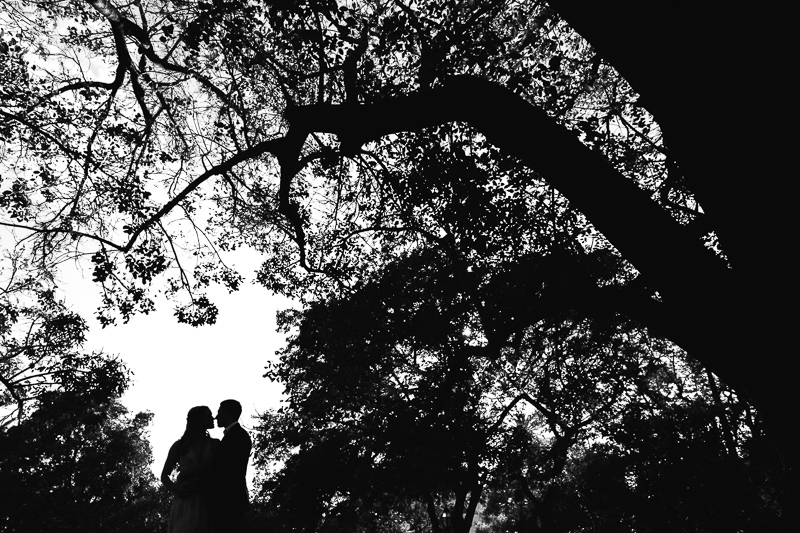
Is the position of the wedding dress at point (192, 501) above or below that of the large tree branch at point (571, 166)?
below

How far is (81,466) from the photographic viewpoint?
2619 centimetres

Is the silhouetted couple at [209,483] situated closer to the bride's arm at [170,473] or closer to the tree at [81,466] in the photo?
the bride's arm at [170,473]

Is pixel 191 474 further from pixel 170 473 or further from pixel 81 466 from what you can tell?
pixel 81 466

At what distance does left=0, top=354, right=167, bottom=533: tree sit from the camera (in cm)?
1328

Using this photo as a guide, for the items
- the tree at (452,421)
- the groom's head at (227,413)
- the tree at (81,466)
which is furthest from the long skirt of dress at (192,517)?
the tree at (81,466)

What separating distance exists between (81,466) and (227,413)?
29.1 meters

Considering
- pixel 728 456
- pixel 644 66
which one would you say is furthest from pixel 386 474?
pixel 644 66

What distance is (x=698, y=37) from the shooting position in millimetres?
2596

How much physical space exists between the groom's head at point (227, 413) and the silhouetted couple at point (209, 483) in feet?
0.31

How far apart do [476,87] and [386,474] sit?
1005 centimetres

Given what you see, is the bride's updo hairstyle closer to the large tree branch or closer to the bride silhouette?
the bride silhouette

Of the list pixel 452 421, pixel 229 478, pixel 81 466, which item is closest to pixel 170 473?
pixel 229 478

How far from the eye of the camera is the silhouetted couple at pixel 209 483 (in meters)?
3.89

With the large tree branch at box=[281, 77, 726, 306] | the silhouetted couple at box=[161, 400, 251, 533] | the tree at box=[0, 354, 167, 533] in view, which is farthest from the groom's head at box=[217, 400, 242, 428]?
the tree at box=[0, 354, 167, 533]
